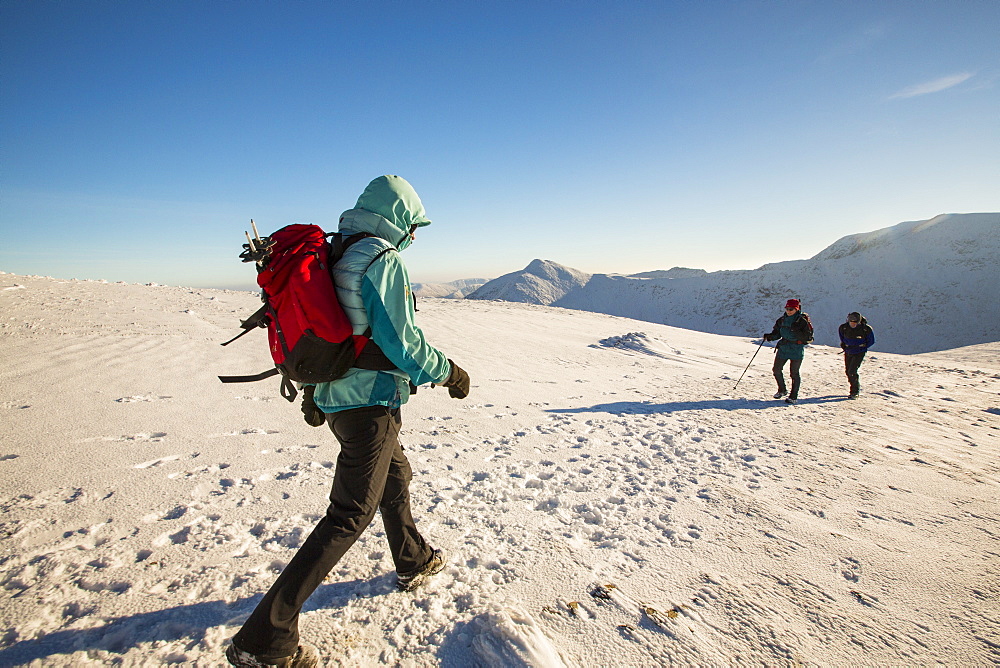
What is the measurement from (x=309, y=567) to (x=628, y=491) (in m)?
2.75

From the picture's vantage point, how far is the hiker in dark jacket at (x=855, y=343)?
7703 mm

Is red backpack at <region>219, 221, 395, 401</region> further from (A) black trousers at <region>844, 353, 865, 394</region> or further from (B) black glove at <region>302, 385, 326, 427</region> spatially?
(A) black trousers at <region>844, 353, 865, 394</region>

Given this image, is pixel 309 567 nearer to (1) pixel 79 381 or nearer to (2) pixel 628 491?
(2) pixel 628 491

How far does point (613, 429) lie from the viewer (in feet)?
17.5

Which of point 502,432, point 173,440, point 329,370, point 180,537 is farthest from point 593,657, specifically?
point 173,440

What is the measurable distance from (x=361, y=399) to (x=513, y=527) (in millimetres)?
1712

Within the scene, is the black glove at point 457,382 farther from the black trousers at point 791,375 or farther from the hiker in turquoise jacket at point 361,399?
the black trousers at point 791,375

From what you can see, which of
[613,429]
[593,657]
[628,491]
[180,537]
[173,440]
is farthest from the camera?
[613,429]

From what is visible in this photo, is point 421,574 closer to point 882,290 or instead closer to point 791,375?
point 791,375

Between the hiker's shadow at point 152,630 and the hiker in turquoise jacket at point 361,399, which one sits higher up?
the hiker in turquoise jacket at point 361,399

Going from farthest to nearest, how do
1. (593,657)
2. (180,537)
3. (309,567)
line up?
(180,537), (593,657), (309,567)

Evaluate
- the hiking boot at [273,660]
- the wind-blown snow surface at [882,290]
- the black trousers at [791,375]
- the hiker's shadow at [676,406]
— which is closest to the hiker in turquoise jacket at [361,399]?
the hiking boot at [273,660]

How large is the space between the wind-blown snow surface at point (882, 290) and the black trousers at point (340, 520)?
3906cm

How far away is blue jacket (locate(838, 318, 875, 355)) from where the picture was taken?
25.7ft
